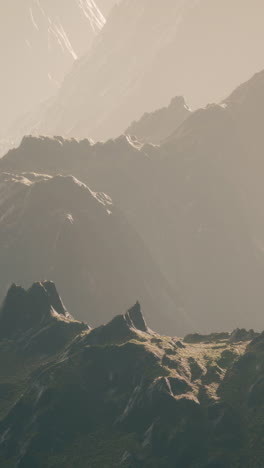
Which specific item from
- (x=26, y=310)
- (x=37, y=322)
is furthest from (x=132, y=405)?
(x=26, y=310)

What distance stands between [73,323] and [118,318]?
1667 centimetres

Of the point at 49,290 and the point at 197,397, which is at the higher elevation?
the point at 49,290

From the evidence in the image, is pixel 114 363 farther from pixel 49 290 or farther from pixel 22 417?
pixel 49 290

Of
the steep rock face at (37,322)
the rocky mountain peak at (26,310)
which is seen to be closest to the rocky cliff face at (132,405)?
the steep rock face at (37,322)

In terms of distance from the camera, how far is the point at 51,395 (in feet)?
381

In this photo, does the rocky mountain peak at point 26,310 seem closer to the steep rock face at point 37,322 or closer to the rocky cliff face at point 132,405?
the steep rock face at point 37,322

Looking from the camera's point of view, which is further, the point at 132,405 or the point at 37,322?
the point at 37,322

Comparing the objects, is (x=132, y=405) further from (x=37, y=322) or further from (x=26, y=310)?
(x=26, y=310)

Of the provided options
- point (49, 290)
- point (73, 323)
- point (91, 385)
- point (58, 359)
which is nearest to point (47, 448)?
point (91, 385)

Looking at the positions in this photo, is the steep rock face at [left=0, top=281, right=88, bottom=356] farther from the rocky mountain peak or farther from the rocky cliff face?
the rocky cliff face

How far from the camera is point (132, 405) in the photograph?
371 feet

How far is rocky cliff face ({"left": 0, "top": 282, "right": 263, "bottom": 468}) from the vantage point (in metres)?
104

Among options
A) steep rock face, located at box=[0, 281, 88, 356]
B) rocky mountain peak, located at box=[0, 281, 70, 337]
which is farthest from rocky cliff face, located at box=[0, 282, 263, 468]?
rocky mountain peak, located at box=[0, 281, 70, 337]

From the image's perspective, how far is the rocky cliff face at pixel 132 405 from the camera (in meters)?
104
